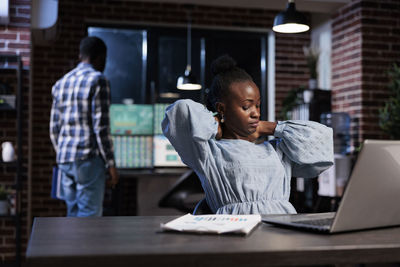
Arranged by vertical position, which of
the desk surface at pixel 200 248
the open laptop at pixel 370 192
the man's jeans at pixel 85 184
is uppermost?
the open laptop at pixel 370 192

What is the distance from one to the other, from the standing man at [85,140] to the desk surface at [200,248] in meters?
1.99

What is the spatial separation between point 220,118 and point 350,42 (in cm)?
391

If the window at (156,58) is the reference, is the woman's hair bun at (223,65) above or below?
below

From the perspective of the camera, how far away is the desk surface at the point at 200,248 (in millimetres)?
809

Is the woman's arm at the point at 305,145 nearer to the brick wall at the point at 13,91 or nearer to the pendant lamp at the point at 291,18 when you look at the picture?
the pendant lamp at the point at 291,18

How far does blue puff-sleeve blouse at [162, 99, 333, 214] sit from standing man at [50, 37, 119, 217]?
163 centimetres

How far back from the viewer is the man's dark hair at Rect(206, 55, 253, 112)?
161 centimetres

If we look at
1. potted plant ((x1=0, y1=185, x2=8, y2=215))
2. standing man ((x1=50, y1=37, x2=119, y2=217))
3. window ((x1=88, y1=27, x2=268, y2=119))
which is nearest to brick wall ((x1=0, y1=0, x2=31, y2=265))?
potted plant ((x1=0, y1=185, x2=8, y2=215))

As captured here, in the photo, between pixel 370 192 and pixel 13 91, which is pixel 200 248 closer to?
pixel 370 192

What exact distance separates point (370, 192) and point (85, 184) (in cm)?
230

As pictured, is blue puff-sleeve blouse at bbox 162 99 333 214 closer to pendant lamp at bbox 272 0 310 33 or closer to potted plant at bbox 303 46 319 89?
pendant lamp at bbox 272 0 310 33

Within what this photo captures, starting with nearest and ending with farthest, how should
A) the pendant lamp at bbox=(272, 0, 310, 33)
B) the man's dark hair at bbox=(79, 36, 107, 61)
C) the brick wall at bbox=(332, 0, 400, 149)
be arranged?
1. the pendant lamp at bbox=(272, 0, 310, 33)
2. the man's dark hair at bbox=(79, 36, 107, 61)
3. the brick wall at bbox=(332, 0, 400, 149)

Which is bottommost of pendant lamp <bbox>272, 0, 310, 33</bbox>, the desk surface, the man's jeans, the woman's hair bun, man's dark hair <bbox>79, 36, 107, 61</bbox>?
the man's jeans

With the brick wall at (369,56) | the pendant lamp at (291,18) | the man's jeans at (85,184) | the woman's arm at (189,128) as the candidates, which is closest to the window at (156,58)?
the brick wall at (369,56)
